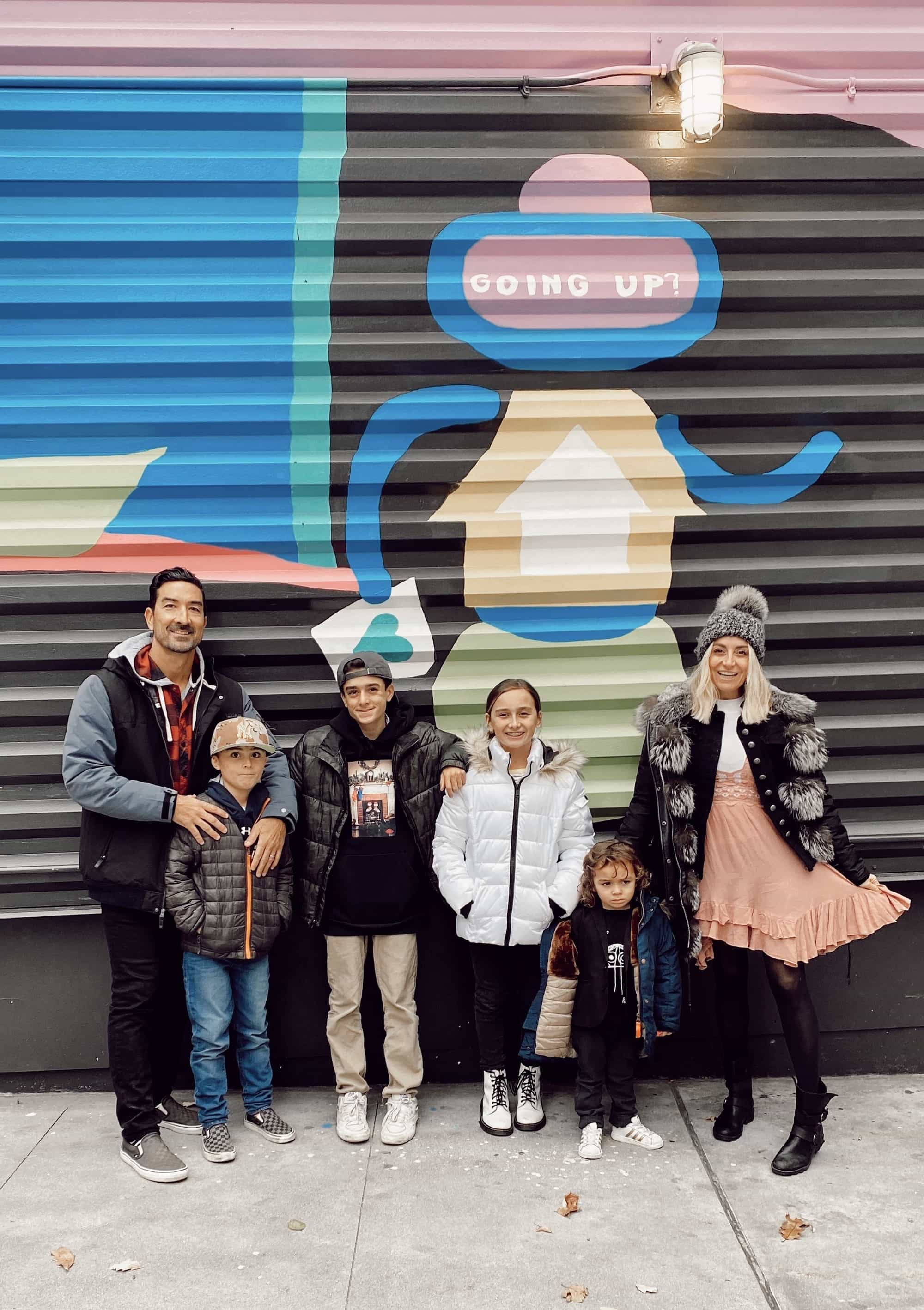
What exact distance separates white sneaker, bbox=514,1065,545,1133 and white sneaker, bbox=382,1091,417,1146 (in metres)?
0.44

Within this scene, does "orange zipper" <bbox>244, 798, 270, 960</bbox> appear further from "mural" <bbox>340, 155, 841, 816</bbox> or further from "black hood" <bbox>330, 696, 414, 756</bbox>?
"mural" <bbox>340, 155, 841, 816</bbox>

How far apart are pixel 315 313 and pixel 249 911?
263 cm

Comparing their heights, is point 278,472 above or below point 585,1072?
above

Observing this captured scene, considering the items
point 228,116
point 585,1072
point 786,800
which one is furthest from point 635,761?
point 228,116

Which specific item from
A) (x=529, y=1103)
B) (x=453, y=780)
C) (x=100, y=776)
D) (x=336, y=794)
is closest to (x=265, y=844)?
(x=336, y=794)

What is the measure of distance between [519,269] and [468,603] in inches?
60.7

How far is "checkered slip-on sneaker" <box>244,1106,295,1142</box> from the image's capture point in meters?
4.19

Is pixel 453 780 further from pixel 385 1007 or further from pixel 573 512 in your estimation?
pixel 573 512

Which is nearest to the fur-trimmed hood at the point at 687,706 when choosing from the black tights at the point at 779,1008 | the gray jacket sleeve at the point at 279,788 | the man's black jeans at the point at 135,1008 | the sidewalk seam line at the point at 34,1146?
the black tights at the point at 779,1008

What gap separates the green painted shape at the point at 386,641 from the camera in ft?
15.4

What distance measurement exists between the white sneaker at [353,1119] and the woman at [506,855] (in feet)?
1.65

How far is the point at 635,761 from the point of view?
4.81 m

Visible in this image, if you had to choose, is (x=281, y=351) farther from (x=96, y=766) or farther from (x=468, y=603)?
(x=96, y=766)

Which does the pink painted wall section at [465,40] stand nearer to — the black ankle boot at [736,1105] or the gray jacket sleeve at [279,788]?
the gray jacket sleeve at [279,788]
